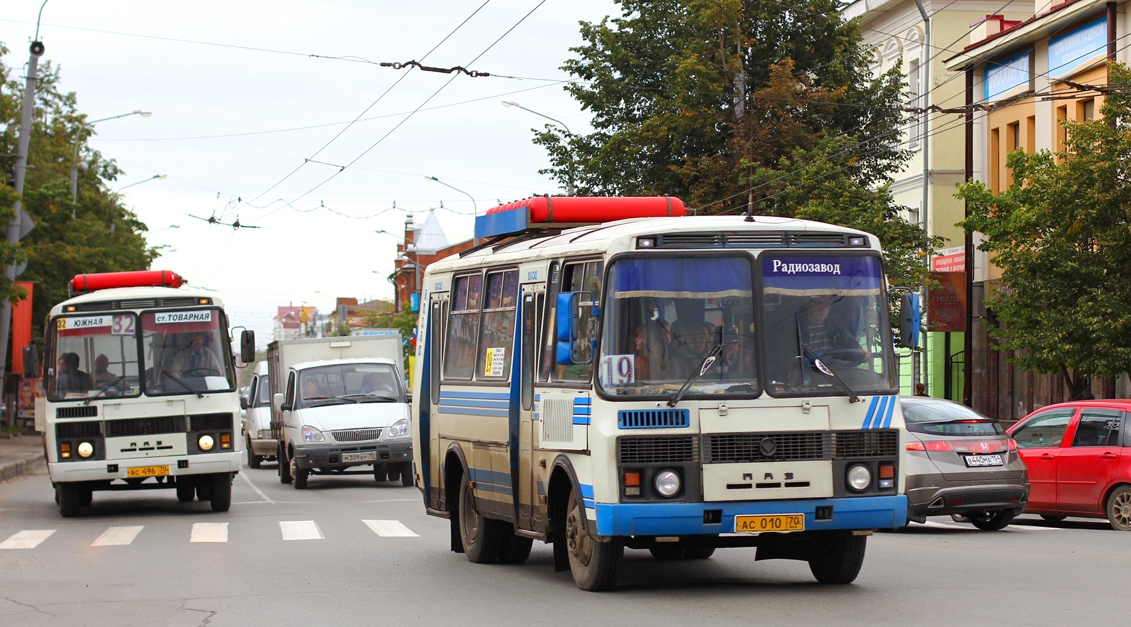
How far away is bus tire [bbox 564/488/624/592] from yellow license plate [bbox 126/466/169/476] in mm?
10209

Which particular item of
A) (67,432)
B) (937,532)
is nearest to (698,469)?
(937,532)

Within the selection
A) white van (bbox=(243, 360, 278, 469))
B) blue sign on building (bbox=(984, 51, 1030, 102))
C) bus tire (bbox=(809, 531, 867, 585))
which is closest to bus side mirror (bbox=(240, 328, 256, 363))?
bus tire (bbox=(809, 531, 867, 585))

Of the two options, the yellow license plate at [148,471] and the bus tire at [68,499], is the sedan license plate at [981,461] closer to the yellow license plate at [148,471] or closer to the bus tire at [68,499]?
the yellow license plate at [148,471]

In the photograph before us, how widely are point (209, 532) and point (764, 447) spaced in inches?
383

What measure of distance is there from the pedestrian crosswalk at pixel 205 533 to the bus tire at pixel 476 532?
342 centimetres

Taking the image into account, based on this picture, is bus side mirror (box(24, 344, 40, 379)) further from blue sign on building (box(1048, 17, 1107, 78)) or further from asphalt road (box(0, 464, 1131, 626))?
blue sign on building (box(1048, 17, 1107, 78))

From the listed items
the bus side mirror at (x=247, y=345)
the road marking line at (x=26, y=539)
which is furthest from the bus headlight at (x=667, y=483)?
the bus side mirror at (x=247, y=345)

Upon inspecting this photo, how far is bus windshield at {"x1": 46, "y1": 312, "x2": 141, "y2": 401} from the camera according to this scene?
68.3 feet

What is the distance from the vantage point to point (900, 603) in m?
10.9

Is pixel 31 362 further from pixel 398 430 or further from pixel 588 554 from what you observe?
pixel 588 554

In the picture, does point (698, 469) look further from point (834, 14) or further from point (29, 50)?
point (834, 14)

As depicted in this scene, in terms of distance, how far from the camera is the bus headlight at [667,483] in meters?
10.8

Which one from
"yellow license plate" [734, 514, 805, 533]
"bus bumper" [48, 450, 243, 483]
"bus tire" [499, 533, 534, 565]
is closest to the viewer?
"yellow license plate" [734, 514, 805, 533]

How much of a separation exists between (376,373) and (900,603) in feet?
63.0
